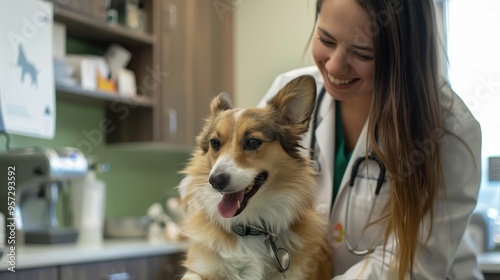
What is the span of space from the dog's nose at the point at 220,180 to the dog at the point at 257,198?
0.02 meters

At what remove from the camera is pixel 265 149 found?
1322mm

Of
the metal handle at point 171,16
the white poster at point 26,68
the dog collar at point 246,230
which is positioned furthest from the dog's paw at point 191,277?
the metal handle at point 171,16

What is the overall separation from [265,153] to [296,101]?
17cm

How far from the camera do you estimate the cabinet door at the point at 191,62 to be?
316 centimetres

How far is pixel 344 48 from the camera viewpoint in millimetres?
1342

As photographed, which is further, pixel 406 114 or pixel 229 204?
pixel 406 114

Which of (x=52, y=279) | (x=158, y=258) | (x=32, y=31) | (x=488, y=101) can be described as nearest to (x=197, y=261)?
(x=52, y=279)

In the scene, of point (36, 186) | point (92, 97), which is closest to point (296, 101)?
point (36, 186)

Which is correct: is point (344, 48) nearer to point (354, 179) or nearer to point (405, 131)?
point (405, 131)

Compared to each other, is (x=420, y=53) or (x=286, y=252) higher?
(x=420, y=53)

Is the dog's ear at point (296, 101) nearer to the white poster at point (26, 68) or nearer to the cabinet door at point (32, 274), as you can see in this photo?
the cabinet door at point (32, 274)

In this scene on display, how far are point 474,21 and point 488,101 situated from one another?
454 mm

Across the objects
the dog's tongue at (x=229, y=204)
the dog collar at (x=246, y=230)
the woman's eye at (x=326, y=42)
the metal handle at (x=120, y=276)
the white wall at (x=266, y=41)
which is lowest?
the metal handle at (x=120, y=276)

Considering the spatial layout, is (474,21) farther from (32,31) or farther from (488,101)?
(32,31)
